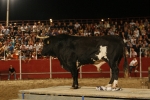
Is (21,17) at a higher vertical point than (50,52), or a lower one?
higher

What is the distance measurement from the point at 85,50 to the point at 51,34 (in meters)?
14.2

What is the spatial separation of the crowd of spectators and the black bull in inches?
455

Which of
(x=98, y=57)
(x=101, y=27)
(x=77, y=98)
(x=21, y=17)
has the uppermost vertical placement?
(x=21, y=17)

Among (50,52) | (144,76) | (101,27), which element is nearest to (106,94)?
(50,52)

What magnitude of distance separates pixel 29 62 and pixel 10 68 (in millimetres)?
1269

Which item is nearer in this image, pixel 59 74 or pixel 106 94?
pixel 106 94

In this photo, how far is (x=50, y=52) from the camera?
32.5 ft

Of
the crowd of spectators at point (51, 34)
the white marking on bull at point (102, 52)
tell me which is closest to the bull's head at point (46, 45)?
the white marking on bull at point (102, 52)

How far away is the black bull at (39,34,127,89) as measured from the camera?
9.09 m

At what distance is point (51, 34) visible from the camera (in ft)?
76.5

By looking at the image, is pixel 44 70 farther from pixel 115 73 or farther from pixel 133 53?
pixel 115 73

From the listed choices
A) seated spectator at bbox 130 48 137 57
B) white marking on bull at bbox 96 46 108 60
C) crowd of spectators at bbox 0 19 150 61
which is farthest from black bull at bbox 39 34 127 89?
seated spectator at bbox 130 48 137 57

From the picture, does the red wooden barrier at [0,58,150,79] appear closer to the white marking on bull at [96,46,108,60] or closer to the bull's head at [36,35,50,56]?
the bull's head at [36,35,50,56]

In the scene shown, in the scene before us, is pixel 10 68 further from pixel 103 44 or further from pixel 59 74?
pixel 103 44
